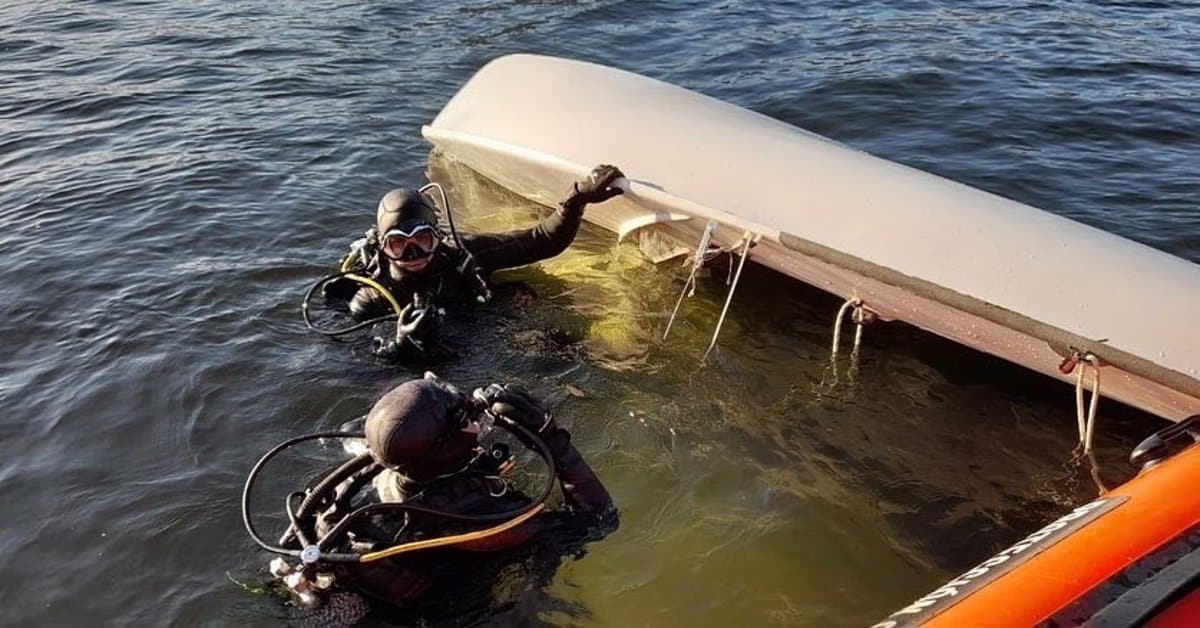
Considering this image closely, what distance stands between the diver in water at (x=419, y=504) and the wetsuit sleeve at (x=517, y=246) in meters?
1.92

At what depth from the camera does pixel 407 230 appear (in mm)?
4309

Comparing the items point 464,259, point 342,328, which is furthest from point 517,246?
point 342,328

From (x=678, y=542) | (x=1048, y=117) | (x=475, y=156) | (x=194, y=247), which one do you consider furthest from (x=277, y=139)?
(x=1048, y=117)

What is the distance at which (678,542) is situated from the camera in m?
3.66

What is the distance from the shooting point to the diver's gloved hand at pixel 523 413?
299cm

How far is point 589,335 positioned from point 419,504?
2212mm

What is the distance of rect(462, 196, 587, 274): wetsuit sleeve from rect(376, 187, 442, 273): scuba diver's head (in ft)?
1.70

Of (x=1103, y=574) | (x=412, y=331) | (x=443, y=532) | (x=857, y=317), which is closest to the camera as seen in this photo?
(x=1103, y=574)

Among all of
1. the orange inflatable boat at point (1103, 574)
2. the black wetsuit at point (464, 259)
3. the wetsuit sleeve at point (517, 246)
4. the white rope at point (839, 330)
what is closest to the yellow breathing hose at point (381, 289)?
the black wetsuit at point (464, 259)

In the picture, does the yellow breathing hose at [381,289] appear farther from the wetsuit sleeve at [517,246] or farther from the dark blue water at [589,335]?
the wetsuit sleeve at [517,246]

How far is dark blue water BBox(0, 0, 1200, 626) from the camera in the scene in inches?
142

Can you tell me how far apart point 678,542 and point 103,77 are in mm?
7718

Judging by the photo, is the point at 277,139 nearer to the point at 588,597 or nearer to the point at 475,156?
the point at 475,156

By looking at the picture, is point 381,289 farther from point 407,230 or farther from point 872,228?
point 872,228
